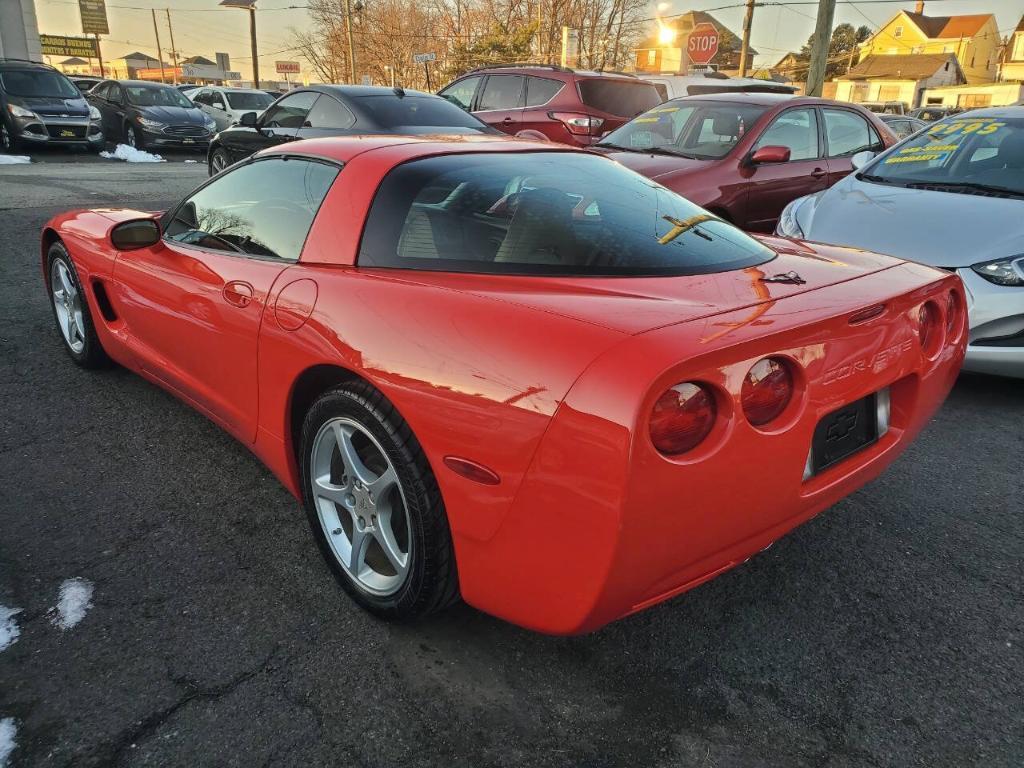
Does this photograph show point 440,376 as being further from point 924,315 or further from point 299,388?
point 924,315

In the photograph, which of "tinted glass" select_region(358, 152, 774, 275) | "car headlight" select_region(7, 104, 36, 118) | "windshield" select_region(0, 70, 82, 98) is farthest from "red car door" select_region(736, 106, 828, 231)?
"windshield" select_region(0, 70, 82, 98)

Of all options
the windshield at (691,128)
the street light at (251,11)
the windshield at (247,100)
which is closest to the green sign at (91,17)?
the street light at (251,11)

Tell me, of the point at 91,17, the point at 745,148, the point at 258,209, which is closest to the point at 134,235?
the point at 258,209

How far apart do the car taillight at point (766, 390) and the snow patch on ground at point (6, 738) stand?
1806 mm

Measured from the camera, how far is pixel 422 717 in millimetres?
1815

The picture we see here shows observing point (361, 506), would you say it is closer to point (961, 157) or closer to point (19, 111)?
point (961, 157)

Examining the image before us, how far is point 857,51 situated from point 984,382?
87.4 m

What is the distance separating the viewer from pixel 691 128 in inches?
259

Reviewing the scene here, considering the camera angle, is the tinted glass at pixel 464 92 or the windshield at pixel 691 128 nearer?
the windshield at pixel 691 128

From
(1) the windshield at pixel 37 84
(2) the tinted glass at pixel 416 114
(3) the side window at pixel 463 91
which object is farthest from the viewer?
(1) the windshield at pixel 37 84

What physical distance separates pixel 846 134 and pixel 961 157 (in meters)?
2.24

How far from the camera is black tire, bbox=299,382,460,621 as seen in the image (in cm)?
184

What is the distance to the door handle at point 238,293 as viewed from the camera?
95.3 inches

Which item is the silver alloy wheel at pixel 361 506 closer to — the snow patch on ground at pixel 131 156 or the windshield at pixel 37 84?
the snow patch on ground at pixel 131 156
